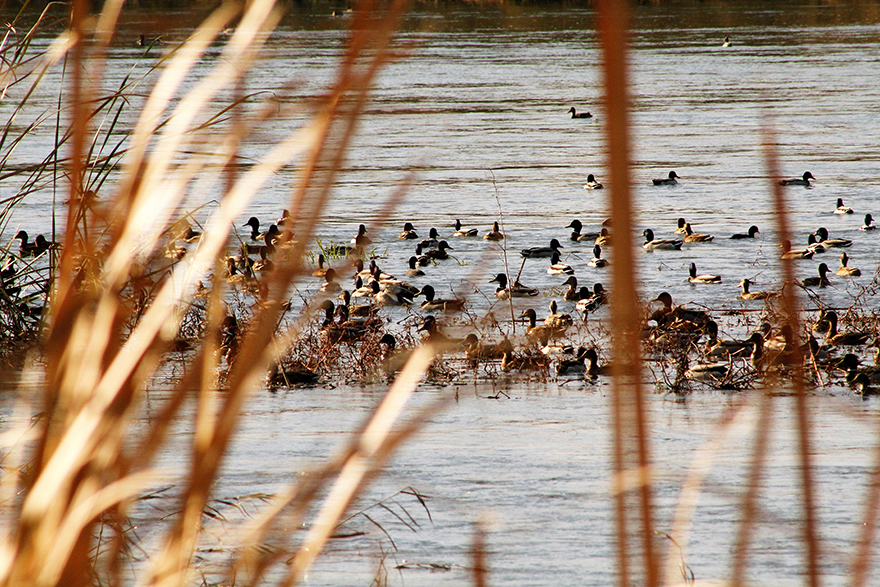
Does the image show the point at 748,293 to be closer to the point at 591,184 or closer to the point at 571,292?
the point at 571,292

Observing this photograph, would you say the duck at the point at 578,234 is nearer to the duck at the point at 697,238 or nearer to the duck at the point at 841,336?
the duck at the point at 697,238

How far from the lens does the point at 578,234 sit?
2078 centimetres

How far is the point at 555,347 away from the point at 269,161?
11.3 metres

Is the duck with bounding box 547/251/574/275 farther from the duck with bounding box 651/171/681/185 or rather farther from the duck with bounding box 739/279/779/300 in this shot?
the duck with bounding box 651/171/681/185

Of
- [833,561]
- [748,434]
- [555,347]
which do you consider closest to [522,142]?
[555,347]

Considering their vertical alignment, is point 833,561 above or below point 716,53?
below

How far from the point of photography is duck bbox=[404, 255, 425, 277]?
18.5m

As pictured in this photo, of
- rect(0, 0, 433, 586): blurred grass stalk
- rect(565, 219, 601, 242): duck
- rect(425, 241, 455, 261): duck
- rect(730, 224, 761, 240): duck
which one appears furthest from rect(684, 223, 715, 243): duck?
rect(0, 0, 433, 586): blurred grass stalk

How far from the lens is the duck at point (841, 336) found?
506 inches

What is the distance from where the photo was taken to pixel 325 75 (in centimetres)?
4488

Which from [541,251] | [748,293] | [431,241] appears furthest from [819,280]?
[431,241]

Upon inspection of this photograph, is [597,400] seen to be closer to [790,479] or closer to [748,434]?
[748,434]

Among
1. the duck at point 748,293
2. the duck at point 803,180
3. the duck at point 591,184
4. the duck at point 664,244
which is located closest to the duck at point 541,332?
the duck at point 748,293

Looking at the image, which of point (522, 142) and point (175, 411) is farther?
point (522, 142)
